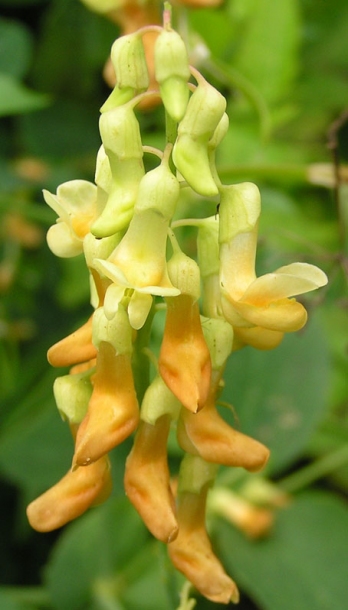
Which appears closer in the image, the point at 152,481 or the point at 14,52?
the point at 152,481

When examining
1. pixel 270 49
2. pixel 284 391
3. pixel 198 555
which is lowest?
pixel 284 391

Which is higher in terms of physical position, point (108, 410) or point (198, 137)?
point (198, 137)

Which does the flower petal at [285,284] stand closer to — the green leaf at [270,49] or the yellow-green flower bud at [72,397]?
the yellow-green flower bud at [72,397]

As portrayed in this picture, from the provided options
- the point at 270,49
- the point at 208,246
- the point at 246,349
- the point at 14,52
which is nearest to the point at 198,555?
the point at 208,246

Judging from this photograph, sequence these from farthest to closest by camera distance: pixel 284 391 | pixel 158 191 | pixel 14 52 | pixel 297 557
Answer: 1. pixel 14 52
2. pixel 284 391
3. pixel 297 557
4. pixel 158 191

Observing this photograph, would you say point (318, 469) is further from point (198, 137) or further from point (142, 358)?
point (198, 137)

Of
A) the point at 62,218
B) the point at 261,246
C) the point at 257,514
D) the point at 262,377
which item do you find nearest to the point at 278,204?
the point at 261,246
